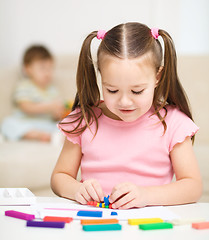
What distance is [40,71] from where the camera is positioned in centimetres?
281

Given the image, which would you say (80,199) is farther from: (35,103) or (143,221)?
(35,103)

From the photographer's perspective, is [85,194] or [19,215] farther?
[85,194]

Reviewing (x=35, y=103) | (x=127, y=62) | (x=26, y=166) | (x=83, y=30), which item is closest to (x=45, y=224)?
(x=127, y=62)

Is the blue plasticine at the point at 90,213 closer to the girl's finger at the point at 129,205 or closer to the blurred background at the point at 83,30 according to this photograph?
the girl's finger at the point at 129,205

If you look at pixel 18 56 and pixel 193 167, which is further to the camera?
pixel 18 56

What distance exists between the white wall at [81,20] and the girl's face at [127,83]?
2.12 m

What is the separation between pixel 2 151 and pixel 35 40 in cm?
169

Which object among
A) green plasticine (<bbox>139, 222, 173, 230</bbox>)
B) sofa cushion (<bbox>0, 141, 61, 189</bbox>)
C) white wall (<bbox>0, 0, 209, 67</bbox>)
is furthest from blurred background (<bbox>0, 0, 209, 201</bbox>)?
green plasticine (<bbox>139, 222, 173, 230</bbox>)

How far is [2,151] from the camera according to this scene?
6.26 ft

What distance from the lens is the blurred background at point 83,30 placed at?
2234mm

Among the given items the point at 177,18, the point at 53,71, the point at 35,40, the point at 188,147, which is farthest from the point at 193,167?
the point at 35,40

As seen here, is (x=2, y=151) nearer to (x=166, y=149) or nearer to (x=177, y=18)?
(x=166, y=149)

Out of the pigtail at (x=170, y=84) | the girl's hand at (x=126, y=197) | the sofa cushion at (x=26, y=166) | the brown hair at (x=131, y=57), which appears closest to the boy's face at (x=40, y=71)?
the sofa cushion at (x=26, y=166)

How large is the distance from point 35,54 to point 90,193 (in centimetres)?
211
